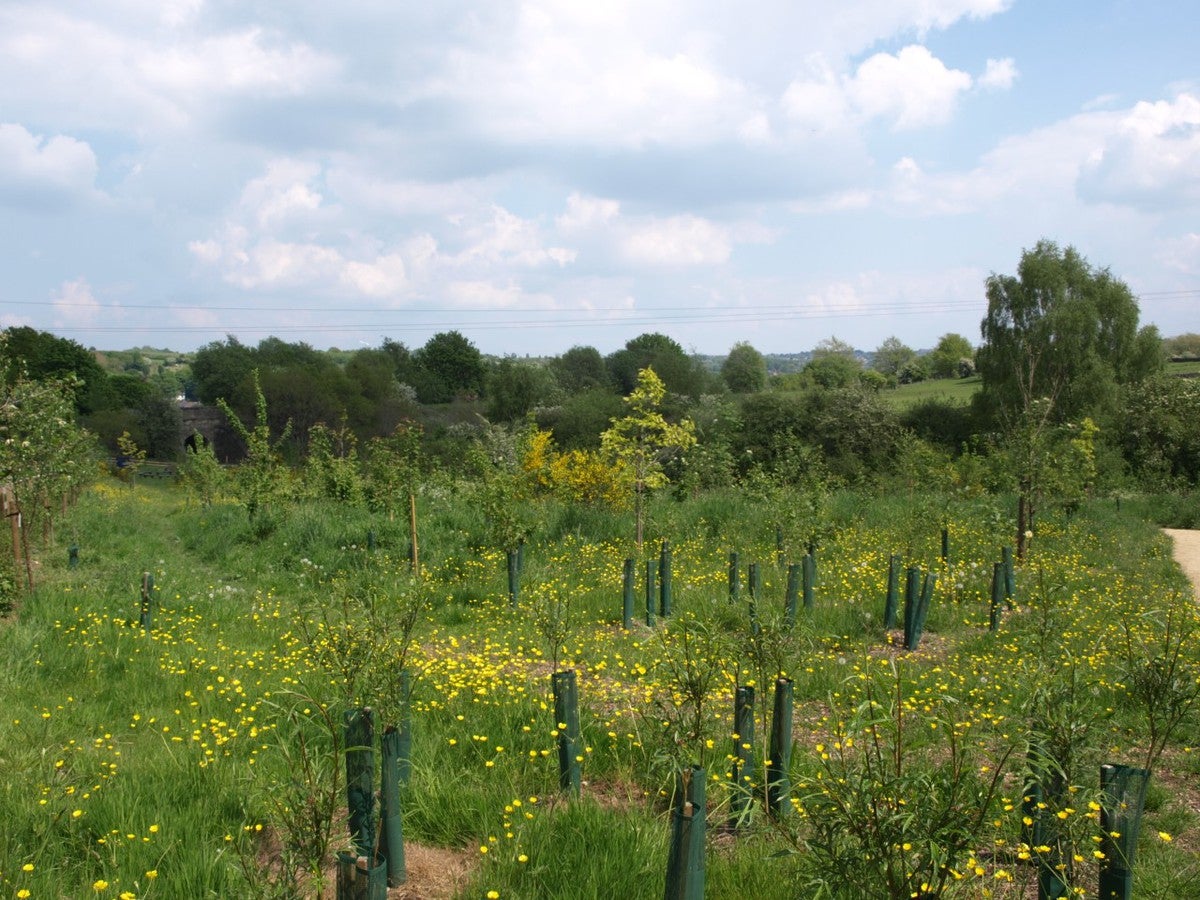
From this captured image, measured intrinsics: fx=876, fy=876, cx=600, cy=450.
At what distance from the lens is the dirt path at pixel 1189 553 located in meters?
12.9

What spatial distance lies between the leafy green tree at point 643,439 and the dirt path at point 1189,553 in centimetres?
718

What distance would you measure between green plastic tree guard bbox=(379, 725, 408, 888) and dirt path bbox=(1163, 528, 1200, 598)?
11.1 metres

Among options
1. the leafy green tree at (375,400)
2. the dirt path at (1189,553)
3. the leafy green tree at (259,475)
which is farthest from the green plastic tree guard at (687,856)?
the leafy green tree at (375,400)

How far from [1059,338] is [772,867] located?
3604cm

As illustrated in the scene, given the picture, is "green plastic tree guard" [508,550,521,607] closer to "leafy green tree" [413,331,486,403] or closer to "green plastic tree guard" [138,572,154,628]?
"green plastic tree guard" [138,572,154,628]

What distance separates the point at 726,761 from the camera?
4.95 m

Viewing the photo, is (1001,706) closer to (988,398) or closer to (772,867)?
(772,867)

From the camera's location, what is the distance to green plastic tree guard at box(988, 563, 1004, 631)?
8969mm

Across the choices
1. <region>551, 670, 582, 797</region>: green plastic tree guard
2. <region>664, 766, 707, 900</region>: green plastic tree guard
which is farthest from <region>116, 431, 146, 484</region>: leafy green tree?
<region>664, 766, 707, 900</region>: green plastic tree guard

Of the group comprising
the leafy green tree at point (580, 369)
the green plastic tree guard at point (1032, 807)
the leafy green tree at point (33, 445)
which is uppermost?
the leafy green tree at point (580, 369)

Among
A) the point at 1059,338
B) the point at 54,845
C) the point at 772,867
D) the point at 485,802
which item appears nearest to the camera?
the point at 772,867

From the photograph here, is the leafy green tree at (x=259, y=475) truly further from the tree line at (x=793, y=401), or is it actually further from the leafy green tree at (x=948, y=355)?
the leafy green tree at (x=948, y=355)

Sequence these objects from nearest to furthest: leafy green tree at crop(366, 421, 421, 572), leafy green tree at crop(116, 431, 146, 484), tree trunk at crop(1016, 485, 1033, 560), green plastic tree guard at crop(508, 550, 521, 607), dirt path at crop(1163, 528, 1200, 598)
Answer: green plastic tree guard at crop(508, 550, 521, 607), tree trunk at crop(1016, 485, 1033, 560), dirt path at crop(1163, 528, 1200, 598), leafy green tree at crop(366, 421, 421, 572), leafy green tree at crop(116, 431, 146, 484)

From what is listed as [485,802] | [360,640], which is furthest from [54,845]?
[485,802]
